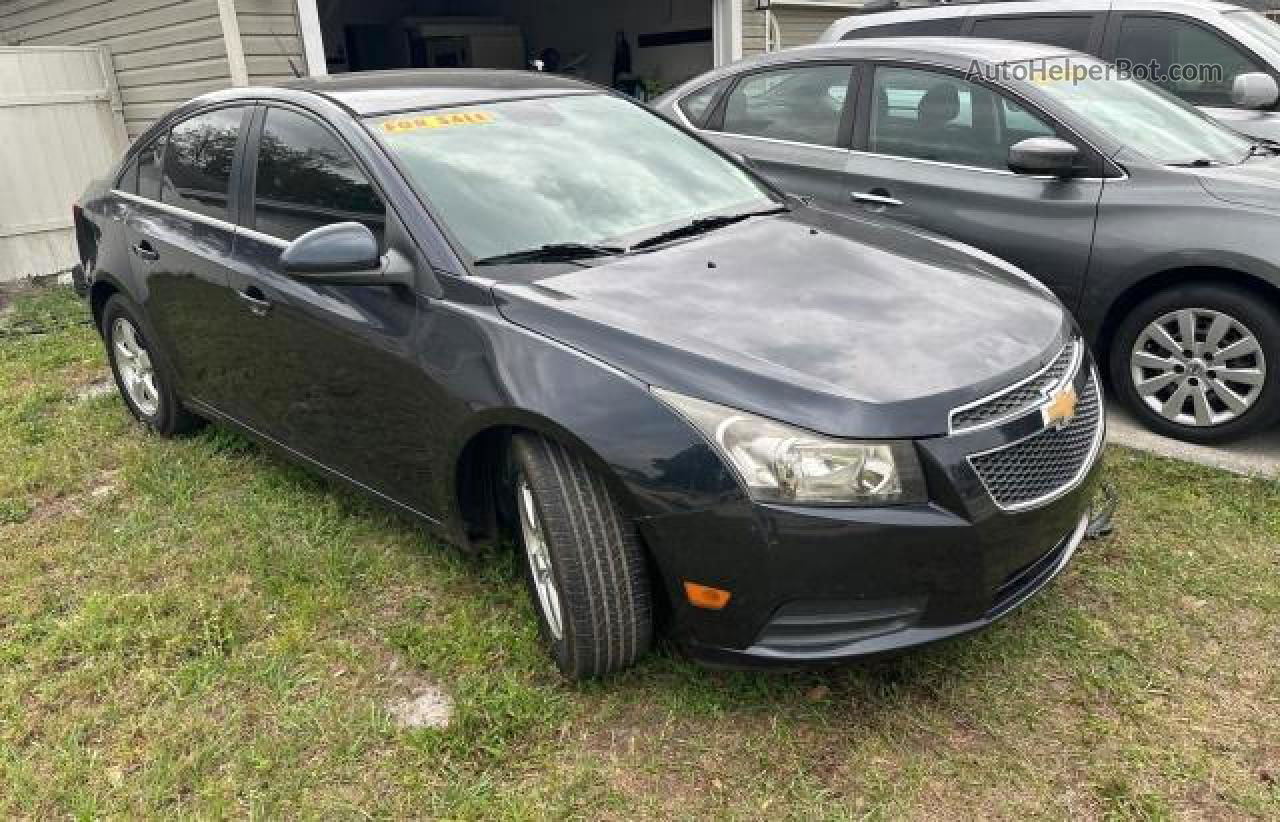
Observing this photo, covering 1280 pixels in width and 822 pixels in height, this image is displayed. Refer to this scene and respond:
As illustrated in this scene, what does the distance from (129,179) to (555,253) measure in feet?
8.45

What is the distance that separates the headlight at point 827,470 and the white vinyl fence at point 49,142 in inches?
314

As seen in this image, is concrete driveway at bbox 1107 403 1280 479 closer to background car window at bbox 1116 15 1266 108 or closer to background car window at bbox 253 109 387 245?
background car window at bbox 1116 15 1266 108

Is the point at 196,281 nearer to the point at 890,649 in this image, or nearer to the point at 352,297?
the point at 352,297

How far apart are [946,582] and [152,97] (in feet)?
25.8

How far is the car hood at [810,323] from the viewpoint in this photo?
2.19 meters

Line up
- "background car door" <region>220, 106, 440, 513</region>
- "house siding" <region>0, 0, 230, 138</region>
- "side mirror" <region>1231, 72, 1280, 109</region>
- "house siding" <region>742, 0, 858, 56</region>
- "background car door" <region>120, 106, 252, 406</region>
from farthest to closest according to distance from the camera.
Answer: "house siding" <region>742, 0, 858, 56</region>, "house siding" <region>0, 0, 230, 138</region>, "side mirror" <region>1231, 72, 1280, 109</region>, "background car door" <region>120, 106, 252, 406</region>, "background car door" <region>220, 106, 440, 513</region>

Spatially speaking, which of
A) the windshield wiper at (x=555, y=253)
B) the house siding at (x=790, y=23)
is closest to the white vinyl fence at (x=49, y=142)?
the house siding at (x=790, y=23)

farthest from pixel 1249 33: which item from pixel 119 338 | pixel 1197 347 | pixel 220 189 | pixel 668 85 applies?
pixel 668 85

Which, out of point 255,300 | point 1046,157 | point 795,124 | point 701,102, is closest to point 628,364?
point 255,300

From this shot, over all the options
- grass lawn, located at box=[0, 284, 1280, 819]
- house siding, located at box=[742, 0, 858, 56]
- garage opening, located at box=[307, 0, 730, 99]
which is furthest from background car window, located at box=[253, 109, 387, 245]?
garage opening, located at box=[307, 0, 730, 99]

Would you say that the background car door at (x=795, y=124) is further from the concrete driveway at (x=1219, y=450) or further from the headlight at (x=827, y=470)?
the headlight at (x=827, y=470)

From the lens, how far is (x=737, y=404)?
7.17ft

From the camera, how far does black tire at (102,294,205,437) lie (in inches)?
166

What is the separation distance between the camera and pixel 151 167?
4184mm
